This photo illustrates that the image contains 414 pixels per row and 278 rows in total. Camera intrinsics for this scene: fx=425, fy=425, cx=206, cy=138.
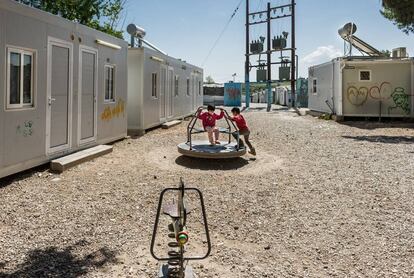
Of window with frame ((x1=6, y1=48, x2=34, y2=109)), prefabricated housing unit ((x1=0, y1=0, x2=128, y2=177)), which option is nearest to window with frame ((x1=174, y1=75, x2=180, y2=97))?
prefabricated housing unit ((x1=0, y1=0, x2=128, y2=177))

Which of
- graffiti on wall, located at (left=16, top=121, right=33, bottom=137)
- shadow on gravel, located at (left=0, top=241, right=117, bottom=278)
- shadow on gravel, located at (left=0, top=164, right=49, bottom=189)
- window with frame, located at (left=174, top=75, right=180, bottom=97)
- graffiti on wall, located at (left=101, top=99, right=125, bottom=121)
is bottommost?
shadow on gravel, located at (left=0, top=241, right=117, bottom=278)

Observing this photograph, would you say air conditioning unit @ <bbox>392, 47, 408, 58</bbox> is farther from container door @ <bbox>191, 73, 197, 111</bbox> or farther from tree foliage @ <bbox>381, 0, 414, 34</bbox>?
container door @ <bbox>191, 73, 197, 111</bbox>

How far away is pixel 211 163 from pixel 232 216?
365 cm

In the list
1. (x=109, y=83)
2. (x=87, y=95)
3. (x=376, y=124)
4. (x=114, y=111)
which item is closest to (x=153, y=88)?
(x=114, y=111)

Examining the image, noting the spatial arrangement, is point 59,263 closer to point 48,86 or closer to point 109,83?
point 48,86

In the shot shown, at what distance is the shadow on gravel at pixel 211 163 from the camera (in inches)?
338

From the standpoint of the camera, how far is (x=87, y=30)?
9047 millimetres

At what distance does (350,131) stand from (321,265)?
1214cm

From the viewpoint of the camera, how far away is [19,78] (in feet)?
22.1

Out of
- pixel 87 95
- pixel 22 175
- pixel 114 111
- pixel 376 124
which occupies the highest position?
pixel 87 95

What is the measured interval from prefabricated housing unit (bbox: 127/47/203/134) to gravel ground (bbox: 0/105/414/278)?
3744 millimetres

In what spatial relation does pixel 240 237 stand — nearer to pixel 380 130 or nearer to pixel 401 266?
pixel 401 266

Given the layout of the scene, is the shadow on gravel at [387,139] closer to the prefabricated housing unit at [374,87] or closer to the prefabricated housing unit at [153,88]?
the prefabricated housing unit at [374,87]

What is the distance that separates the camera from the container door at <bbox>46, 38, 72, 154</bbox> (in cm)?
765
